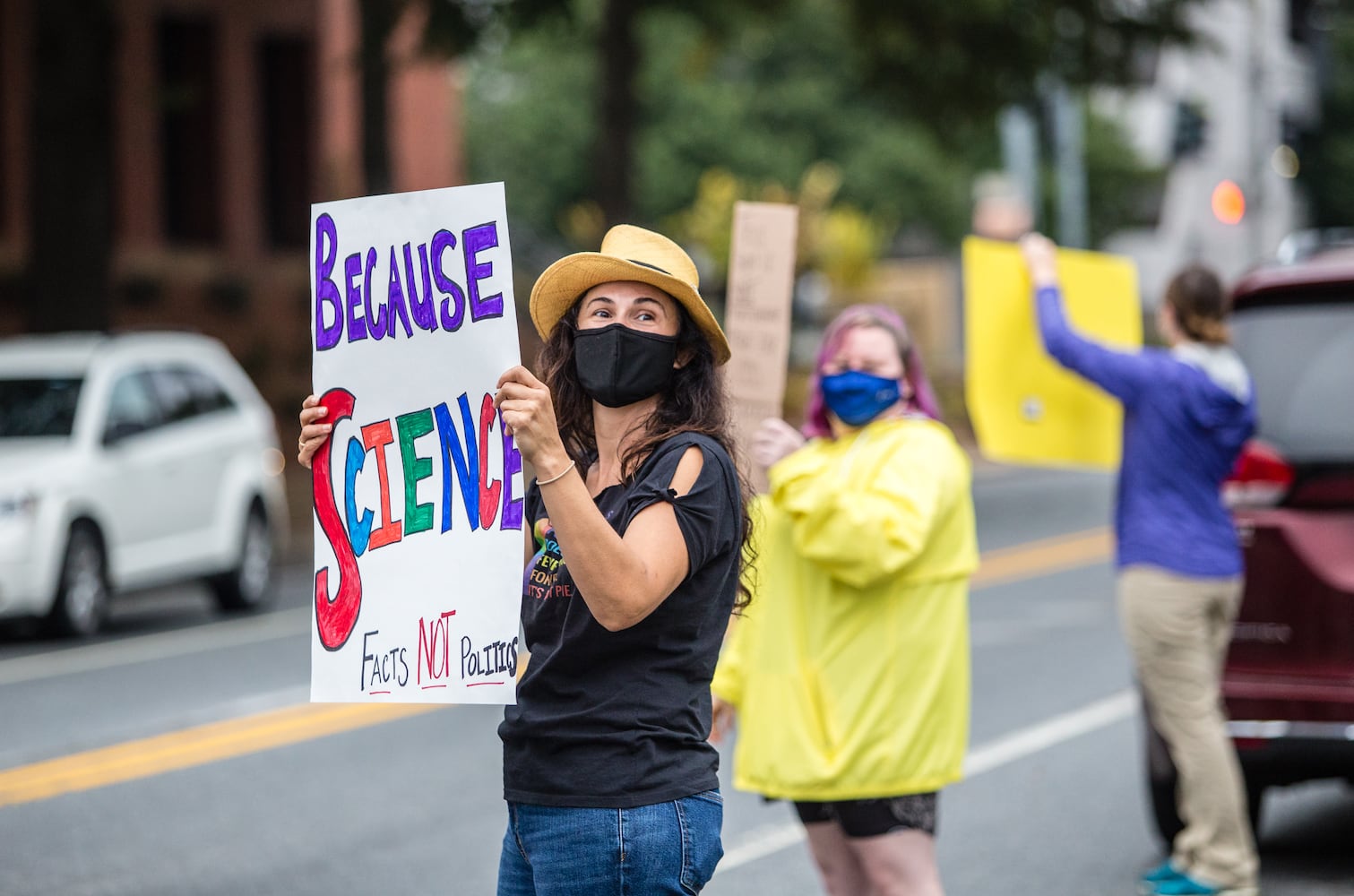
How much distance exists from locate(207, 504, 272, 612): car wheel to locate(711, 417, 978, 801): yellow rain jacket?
34.2 ft

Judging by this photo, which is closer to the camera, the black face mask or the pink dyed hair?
the black face mask

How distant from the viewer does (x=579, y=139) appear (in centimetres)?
5234

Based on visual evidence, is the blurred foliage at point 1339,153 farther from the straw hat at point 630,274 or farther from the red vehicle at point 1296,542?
the straw hat at point 630,274

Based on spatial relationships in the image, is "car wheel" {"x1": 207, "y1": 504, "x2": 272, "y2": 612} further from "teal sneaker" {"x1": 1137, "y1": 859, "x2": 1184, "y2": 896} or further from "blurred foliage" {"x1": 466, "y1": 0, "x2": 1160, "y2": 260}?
"blurred foliage" {"x1": 466, "y1": 0, "x2": 1160, "y2": 260}

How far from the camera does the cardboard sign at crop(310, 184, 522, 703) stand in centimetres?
324

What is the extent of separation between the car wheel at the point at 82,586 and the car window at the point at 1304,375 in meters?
8.36

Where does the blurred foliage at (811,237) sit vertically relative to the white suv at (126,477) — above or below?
above

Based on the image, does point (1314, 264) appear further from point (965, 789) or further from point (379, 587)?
point (379, 587)

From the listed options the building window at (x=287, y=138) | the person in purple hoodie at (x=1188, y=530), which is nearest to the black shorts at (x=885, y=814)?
the person in purple hoodie at (x=1188, y=530)

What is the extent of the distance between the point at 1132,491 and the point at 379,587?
3254 millimetres

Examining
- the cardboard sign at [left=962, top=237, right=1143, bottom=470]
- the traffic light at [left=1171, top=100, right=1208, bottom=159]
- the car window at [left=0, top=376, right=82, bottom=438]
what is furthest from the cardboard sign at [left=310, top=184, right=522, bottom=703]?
the traffic light at [left=1171, top=100, right=1208, bottom=159]

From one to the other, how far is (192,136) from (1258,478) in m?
24.0

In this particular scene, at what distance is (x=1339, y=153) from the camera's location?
52.1 m

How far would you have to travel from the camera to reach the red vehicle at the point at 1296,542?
6043mm
